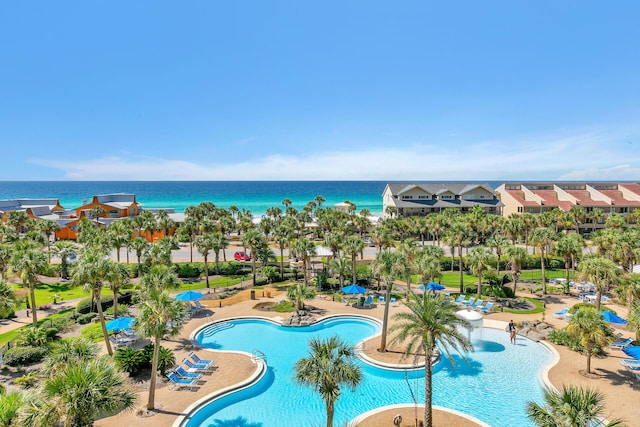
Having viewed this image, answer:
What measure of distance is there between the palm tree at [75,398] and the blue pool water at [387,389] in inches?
228

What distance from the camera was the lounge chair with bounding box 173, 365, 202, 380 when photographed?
18.9 meters

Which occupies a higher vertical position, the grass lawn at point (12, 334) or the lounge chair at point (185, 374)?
the lounge chair at point (185, 374)

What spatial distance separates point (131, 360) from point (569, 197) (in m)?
83.5

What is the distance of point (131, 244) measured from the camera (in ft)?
131

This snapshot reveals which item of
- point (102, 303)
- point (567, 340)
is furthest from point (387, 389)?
point (102, 303)

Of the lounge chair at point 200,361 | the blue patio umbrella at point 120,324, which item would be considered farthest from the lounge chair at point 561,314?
Answer: the blue patio umbrella at point 120,324

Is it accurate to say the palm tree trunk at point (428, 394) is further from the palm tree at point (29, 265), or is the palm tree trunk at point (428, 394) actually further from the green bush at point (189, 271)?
the green bush at point (189, 271)

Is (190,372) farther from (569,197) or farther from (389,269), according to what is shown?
(569,197)

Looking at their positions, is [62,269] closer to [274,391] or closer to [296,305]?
[296,305]

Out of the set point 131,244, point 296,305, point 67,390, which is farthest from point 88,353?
point 131,244

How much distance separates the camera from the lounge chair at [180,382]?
18.2 m

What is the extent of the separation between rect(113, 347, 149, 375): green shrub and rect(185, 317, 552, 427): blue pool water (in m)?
4.38

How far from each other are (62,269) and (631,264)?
69934mm

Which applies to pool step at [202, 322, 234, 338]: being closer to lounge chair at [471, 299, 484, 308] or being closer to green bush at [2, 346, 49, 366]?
green bush at [2, 346, 49, 366]
